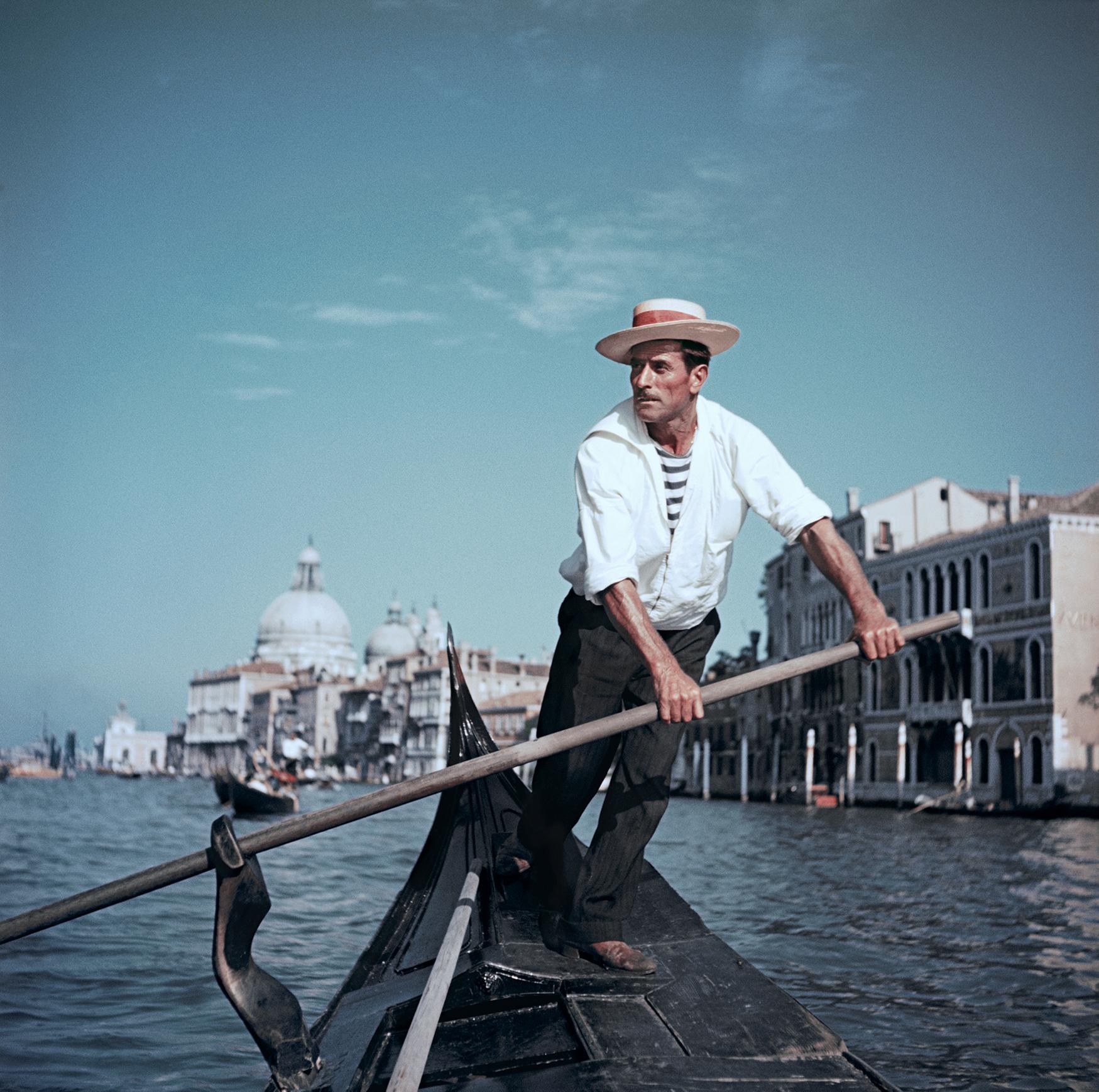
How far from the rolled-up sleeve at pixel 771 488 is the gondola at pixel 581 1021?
0.79 m

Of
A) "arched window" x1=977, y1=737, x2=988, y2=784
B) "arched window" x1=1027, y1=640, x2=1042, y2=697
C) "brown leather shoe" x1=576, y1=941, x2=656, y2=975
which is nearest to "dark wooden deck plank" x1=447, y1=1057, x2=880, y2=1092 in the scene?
"brown leather shoe" x1=576, y1=941, x2=656, y2=975

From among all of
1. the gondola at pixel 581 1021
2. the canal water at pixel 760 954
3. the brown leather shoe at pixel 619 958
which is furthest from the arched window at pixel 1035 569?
the brown leather shoe at pixel 619 958

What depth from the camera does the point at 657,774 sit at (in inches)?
89.9

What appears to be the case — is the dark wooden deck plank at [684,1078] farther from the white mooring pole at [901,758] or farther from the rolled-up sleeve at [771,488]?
the white mooring pole at [901,758]

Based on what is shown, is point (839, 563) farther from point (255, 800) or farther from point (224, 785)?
point (224, 785)

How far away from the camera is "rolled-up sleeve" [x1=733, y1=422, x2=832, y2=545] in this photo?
2.20 m

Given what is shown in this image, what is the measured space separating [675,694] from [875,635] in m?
0.39

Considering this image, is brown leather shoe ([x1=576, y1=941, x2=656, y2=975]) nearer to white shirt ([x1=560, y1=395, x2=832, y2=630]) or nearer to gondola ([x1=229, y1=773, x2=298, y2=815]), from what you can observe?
white shirt ([x1=560, y1=395, x2=832, y2=630])

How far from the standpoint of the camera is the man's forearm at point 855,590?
2.12 metres

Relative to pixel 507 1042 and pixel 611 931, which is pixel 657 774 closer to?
pixel 611 931

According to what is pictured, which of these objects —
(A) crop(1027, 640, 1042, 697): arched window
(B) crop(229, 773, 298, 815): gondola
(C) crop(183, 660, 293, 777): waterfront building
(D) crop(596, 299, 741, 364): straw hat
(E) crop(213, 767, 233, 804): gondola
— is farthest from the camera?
(C) crop(183, 660, 293, 777): waterfront building

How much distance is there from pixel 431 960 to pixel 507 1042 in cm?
74

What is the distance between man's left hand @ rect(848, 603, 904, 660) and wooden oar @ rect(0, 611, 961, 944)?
2cm

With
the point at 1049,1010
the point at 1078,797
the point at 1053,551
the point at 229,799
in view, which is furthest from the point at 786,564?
the point at 1049,1010
